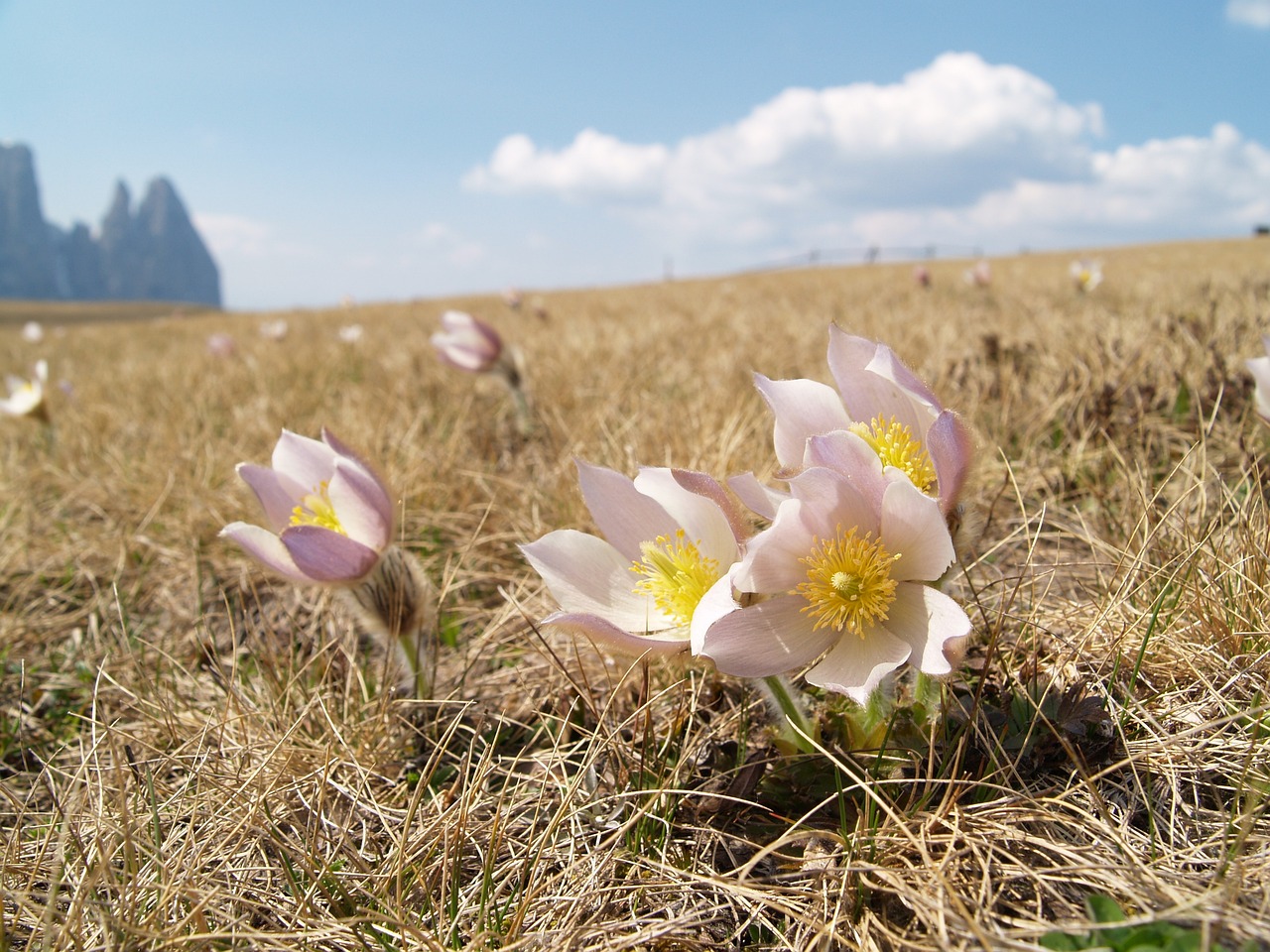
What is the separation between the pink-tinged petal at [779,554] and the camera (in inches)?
36.0

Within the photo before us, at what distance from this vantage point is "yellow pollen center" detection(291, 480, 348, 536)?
57.4 inches

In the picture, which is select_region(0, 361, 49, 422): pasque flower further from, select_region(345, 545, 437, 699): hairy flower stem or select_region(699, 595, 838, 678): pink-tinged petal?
select_region(699, 595, 838, 678): pink-tinged petal

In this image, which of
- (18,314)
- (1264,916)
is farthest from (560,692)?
(18,314)

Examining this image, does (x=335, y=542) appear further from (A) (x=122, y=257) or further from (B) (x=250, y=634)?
(A) (x=122, y=257)

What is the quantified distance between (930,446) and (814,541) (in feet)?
0.61

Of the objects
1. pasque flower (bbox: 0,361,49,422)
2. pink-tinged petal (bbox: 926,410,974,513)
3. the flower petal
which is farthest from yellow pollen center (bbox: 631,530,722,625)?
pasque flower (bbox: 0,361,49,422)

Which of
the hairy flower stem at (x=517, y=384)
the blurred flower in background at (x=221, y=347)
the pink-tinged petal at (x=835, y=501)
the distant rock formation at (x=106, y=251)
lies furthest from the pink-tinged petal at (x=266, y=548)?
the distant rock formation at (x=106, y=251)

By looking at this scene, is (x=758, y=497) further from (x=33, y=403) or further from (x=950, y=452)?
(x=33, y=403)

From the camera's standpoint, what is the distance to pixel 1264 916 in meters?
0.78

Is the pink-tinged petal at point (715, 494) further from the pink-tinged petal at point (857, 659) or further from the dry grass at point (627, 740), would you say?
the dry grass at point (627, 740)

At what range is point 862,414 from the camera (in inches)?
45.7

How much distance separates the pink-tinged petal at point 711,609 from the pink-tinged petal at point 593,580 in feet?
0.68

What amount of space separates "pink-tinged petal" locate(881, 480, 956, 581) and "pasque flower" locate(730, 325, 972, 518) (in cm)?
7

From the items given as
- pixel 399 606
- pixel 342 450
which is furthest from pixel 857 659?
pixel 342 450
